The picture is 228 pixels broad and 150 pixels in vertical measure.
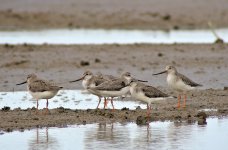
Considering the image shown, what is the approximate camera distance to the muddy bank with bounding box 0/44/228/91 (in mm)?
19750

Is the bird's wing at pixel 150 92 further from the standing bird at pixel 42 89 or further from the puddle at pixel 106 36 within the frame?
the puddle at pixel 106 36

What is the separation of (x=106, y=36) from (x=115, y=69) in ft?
30.0

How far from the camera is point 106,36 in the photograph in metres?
30.0

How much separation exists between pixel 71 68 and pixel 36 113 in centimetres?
659

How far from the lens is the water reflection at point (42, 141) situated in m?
12.1

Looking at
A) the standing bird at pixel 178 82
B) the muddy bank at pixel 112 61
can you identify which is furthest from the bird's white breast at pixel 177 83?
the muddy bank at pixel 112 61

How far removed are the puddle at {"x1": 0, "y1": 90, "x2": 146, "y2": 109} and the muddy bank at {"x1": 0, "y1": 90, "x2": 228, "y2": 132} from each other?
0.80 metres

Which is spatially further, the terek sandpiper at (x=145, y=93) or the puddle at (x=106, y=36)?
the puddle at (x=106, y=36)

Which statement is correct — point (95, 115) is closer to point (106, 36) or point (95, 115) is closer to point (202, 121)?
point (202, 121)

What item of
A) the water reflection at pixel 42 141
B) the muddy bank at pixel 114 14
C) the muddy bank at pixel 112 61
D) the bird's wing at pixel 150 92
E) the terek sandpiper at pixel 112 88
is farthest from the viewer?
the muddy bank at pixel 114 14

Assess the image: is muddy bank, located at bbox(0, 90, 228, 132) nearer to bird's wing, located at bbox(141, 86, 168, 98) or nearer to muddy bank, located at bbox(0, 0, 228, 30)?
bird's wing, located at bbox(141, 86, 168, 98)

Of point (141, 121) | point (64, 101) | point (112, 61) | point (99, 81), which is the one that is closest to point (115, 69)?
point (112, 61)

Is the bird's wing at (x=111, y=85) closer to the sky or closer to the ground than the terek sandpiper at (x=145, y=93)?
closer to the sky

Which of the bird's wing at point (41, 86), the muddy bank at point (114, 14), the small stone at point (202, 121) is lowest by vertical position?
the small stone at point (202, 121)
